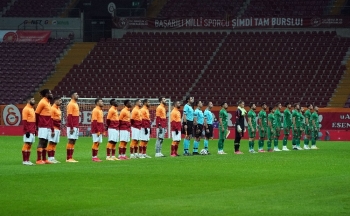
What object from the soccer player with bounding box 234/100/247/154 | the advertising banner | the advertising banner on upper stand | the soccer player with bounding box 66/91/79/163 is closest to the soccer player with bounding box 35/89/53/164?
the soccer player with bounding box 66/91/79/163

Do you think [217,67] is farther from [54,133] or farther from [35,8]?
[54,133]

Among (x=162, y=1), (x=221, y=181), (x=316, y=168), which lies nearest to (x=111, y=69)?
(x=162, y=1)

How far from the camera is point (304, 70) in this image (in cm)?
5775

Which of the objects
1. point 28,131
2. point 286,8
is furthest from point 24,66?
point 28,131

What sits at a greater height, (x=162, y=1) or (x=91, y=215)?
(x=162, y=1)

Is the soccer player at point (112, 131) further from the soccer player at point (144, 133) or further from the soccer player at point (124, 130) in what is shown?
the soccer player at point (144, 133)

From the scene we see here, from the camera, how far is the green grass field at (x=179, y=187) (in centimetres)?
1677

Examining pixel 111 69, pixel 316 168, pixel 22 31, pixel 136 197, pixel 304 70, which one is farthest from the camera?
pixel 22 31

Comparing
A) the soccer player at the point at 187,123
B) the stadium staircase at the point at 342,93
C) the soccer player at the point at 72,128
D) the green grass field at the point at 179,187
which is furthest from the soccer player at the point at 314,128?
the soccer player at the point at 72,128

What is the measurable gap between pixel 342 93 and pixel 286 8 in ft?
32.1

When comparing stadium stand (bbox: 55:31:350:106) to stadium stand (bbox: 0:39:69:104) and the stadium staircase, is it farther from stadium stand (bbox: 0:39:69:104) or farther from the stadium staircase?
stadium stand (bbox: 0:39:69:104)

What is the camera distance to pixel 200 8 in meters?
65.0

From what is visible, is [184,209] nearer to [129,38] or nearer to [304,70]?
[304,70]

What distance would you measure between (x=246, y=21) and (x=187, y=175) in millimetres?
39188
